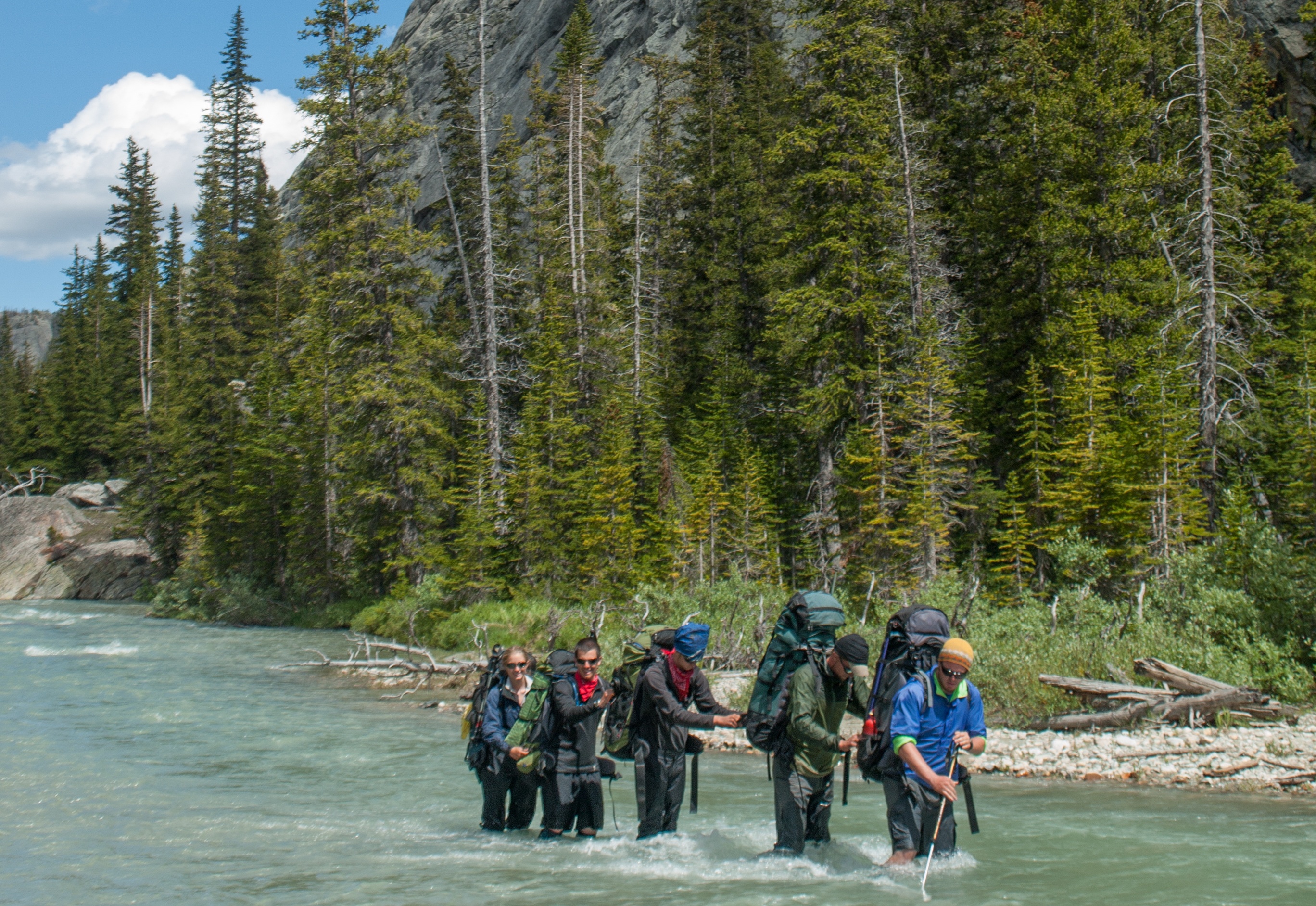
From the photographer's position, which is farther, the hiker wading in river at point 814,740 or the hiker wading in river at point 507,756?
the hiker wading in river at point 507,756

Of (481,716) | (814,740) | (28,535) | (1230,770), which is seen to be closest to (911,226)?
(1230,770)

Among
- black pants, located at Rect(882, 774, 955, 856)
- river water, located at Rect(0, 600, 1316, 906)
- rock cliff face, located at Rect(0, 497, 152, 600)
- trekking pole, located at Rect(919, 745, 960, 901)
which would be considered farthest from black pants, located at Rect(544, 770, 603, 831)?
rock cliff face, located at Rect(0, 497, 152, 600)

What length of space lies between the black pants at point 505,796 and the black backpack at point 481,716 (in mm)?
150

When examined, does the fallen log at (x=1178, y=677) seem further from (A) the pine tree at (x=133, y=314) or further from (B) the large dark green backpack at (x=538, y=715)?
(A) the pine tree at (x=133, y=314)

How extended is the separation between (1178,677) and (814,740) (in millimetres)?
8945

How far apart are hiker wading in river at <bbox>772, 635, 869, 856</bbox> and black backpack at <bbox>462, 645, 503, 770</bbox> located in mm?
2901

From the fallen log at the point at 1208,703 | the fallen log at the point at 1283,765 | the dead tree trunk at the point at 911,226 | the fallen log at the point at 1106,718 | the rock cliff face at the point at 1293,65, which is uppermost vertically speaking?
the rock cliff face at the point at 1293,65

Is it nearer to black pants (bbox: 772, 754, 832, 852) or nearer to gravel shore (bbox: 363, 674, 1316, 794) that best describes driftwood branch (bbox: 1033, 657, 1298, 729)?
gravel shore (bbox: 363, 674, 1316, 794)

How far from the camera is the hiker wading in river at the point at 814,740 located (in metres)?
7.26

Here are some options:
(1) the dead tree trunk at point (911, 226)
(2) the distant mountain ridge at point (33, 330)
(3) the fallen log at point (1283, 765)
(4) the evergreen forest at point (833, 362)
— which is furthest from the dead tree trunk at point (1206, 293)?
(2) the distant mountain ridge at point (33, 330)

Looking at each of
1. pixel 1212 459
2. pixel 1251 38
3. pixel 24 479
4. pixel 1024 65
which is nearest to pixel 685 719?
pixel 1212 459

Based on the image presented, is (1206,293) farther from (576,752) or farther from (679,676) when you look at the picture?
(576,752)

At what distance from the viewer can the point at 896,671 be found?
727 cm

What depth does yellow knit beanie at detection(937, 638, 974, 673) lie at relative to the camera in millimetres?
6641
